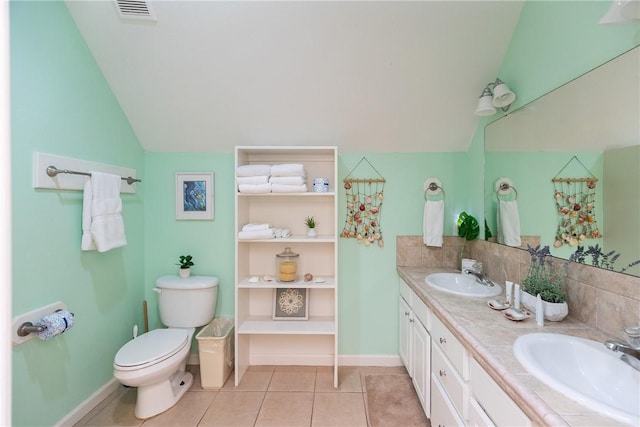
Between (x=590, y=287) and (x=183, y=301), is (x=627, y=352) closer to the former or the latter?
(x=590, y=287)

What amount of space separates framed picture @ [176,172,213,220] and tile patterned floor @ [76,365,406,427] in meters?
1.32

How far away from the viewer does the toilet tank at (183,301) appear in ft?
7.23

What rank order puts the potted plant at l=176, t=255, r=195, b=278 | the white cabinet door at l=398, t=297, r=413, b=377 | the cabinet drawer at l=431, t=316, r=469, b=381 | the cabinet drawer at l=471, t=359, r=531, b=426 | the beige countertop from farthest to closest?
the potted plant at l=176, t=255, r=195, b=278
the white cabinet door at l=398, t=297, r=413, b=377
the cabinet drawer at l=431, t=316, r=469, b=381
the cabinet drawer at l=471, t=359, r=531, b=426
the beige countertop

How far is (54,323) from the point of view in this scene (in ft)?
4.93

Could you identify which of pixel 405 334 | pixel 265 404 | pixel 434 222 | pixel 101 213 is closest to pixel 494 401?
pixel 405 334

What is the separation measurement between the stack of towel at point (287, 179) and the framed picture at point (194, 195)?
2.14ft

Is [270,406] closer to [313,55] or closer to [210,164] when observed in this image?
[210,164]

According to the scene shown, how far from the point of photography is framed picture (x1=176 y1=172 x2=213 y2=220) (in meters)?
2.41

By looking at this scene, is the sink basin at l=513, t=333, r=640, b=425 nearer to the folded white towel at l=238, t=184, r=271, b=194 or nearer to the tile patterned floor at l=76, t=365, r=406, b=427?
the tile patterned floor at l=76, t=365, r=406, b=427

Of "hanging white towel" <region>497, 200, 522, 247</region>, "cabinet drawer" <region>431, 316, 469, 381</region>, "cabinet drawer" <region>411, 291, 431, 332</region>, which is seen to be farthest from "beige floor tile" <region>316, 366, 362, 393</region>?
"hanging white towel" <region>497, 200, 522, 247</region>

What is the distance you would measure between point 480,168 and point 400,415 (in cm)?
182

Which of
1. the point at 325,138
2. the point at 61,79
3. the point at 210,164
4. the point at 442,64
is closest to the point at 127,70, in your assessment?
the point at 61,79

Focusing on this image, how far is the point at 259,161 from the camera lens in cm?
240

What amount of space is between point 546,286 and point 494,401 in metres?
0.64
